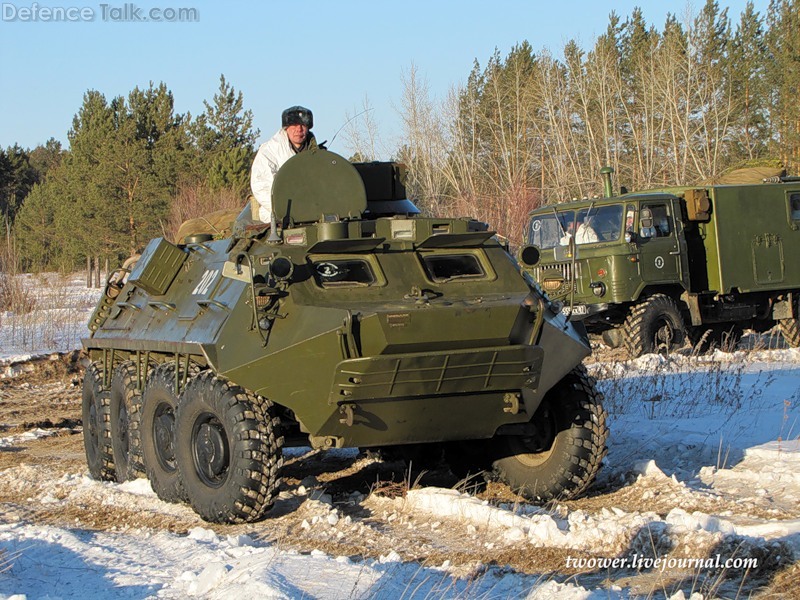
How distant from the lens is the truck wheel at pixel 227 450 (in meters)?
6.91

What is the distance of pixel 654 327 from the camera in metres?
15.9

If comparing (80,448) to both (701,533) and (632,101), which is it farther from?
(632,101)

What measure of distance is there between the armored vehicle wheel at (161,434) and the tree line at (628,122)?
21423 millimetres

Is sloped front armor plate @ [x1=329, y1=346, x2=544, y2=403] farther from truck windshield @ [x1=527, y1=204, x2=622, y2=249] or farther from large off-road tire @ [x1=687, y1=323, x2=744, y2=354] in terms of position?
large off-road tire @ [x1=687, y1=323, x2=744, y2=354]

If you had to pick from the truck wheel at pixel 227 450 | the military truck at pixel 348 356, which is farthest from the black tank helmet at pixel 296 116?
the truck wheel at pixel 227 450

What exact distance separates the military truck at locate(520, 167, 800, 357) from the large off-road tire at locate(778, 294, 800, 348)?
2 centimetres

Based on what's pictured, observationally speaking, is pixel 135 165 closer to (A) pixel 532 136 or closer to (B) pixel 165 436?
(A) pixel 532 136

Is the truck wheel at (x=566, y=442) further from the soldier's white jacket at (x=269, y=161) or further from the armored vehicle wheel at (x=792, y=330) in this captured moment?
the armored vehicle wheel at (x=792, y=330)

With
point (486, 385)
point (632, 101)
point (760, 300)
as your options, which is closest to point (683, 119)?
point (632, 101)

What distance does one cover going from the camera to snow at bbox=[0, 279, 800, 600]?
18.0 feet

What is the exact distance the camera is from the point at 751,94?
40.5 metres

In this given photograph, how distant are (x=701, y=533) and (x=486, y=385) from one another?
1533mm

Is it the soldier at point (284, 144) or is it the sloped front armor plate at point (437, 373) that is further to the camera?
the soldier at point (284, 144)

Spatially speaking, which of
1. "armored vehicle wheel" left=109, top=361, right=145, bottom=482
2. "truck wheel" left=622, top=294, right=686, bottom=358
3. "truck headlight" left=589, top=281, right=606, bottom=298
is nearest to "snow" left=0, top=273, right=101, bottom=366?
"truck headlight" left=589, top=281, right=606, bottom=298
